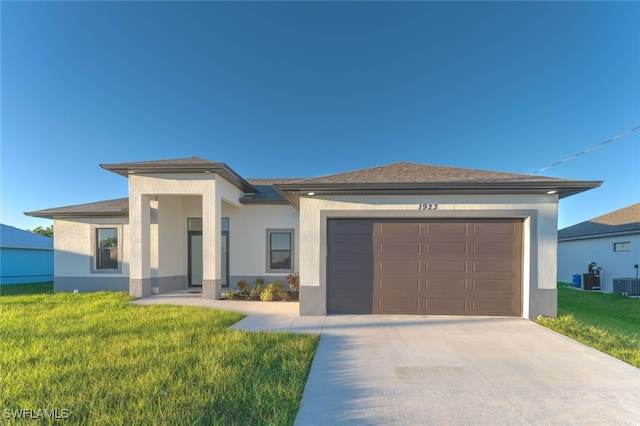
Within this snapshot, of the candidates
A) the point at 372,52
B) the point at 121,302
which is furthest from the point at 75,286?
the point at 372,52

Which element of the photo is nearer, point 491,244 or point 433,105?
point 491,244

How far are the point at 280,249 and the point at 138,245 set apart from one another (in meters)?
4.93

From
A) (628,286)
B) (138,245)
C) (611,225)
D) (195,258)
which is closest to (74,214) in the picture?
(138,245)

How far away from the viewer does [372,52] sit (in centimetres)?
1214

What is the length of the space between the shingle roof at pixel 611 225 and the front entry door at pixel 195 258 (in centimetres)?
1922

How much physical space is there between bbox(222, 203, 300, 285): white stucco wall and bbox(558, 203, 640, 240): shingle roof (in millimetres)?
15393

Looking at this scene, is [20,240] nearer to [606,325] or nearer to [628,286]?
[606,325]

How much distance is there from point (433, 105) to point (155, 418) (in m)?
15.5

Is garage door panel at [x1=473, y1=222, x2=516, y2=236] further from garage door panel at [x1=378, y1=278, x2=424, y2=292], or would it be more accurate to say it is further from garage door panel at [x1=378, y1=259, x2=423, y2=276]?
garage door panel at [x1=378, y1=278, x2=424, y2=292]

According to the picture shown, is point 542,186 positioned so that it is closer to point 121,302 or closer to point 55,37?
point 121,302

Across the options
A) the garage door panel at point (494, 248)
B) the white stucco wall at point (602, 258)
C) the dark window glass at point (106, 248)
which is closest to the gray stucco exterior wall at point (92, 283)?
Result: the dark window glass at point (106, 248)

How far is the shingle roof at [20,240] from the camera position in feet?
54.4

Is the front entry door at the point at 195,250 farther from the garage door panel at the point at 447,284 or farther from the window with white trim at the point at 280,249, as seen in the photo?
the garage door panel at the point at 447,284

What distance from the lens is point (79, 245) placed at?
11.1 meters
